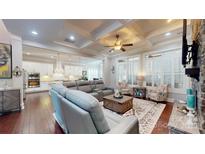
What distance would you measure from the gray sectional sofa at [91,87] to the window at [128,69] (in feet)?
7.38

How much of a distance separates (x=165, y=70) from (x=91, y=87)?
3709mm

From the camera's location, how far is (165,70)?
17.2 ft

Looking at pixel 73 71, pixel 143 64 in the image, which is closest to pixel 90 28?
pixel 143 64

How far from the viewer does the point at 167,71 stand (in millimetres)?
5184

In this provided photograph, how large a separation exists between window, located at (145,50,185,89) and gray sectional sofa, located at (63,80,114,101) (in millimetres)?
2397

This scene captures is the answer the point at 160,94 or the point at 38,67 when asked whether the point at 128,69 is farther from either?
the point at 38,67

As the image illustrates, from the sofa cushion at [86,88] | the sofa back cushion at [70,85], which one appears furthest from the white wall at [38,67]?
the sofa cushion at [86,88]

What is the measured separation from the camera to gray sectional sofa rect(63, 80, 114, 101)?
15.4ft

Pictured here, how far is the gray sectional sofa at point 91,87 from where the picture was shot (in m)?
4.70

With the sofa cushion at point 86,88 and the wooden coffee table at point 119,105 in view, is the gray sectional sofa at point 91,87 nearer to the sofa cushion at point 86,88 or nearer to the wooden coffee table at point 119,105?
the sofa cushion at point 86,88
